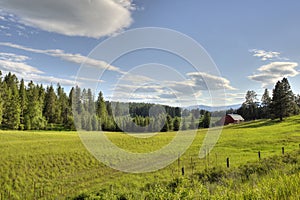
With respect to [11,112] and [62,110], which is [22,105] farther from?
[62,110]

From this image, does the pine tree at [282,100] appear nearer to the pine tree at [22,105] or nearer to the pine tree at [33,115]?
the pine tree at [33,115]

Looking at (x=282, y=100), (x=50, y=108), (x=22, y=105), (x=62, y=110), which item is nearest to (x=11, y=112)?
(x=22, y=105)

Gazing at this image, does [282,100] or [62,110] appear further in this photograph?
[62,110]

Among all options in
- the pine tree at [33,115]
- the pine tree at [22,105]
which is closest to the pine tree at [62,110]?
the pine tree at [33,115]

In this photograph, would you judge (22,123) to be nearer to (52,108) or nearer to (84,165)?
(52,108)

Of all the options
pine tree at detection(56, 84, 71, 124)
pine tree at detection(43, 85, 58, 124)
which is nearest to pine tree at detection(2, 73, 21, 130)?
pine tree at detection(43, 85, 58, 124)

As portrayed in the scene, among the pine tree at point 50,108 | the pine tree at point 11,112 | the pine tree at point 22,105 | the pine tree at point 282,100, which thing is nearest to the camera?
the pine tree at point 11,112

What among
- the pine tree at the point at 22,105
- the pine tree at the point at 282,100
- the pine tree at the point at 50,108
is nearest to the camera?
the pine tree at the point at 282,100

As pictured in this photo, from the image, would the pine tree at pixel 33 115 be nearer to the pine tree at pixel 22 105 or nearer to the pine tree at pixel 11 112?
the pine tree at pixel 22 105

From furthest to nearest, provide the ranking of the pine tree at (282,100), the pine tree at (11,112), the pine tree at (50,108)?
the pine tree at (50,108) < the pine tree at (282,100) < the pine tree at (11,112)

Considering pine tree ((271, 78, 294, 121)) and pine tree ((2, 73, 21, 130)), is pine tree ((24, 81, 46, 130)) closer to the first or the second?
pine tree ((2, 73, 21, 130))

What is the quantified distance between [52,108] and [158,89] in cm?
8981

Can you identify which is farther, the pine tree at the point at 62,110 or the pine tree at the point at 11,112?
the pine tree at the point at 62,110

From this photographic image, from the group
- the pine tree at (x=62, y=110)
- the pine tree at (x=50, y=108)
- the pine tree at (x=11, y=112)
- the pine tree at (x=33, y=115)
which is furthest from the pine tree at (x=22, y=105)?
the pine tree at (x=62, y=110)
